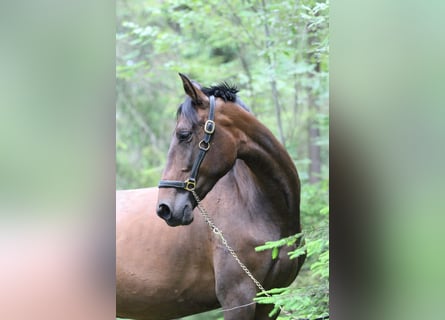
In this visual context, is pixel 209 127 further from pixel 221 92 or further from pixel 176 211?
pixel 176 211

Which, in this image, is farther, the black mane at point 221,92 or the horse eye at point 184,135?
the black mane at point 221,92

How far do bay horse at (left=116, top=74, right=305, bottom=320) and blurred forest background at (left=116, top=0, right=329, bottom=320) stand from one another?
0.79m

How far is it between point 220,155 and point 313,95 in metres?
5.23

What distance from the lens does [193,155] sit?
3.34 metres

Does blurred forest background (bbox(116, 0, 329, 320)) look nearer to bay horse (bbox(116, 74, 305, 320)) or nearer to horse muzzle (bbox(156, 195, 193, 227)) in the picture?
bay horse (bbox(116, 74, 305, 320))

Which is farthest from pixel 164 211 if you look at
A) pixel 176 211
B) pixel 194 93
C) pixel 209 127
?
pixel 194 93

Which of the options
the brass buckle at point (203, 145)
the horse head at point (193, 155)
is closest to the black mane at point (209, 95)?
the horse head at point (193, 155)

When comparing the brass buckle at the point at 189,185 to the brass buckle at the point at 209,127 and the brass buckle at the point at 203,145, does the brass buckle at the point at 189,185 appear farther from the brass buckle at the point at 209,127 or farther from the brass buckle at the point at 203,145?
the brass buckle at the point at 209,127

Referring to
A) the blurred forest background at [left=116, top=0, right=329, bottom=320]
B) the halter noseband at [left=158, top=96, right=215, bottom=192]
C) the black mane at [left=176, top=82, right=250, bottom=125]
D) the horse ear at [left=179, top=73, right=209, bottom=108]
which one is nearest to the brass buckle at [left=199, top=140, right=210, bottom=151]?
the halter noseband at [left=158, top=96, right=215, bottom=192]

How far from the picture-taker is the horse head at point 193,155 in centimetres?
331
